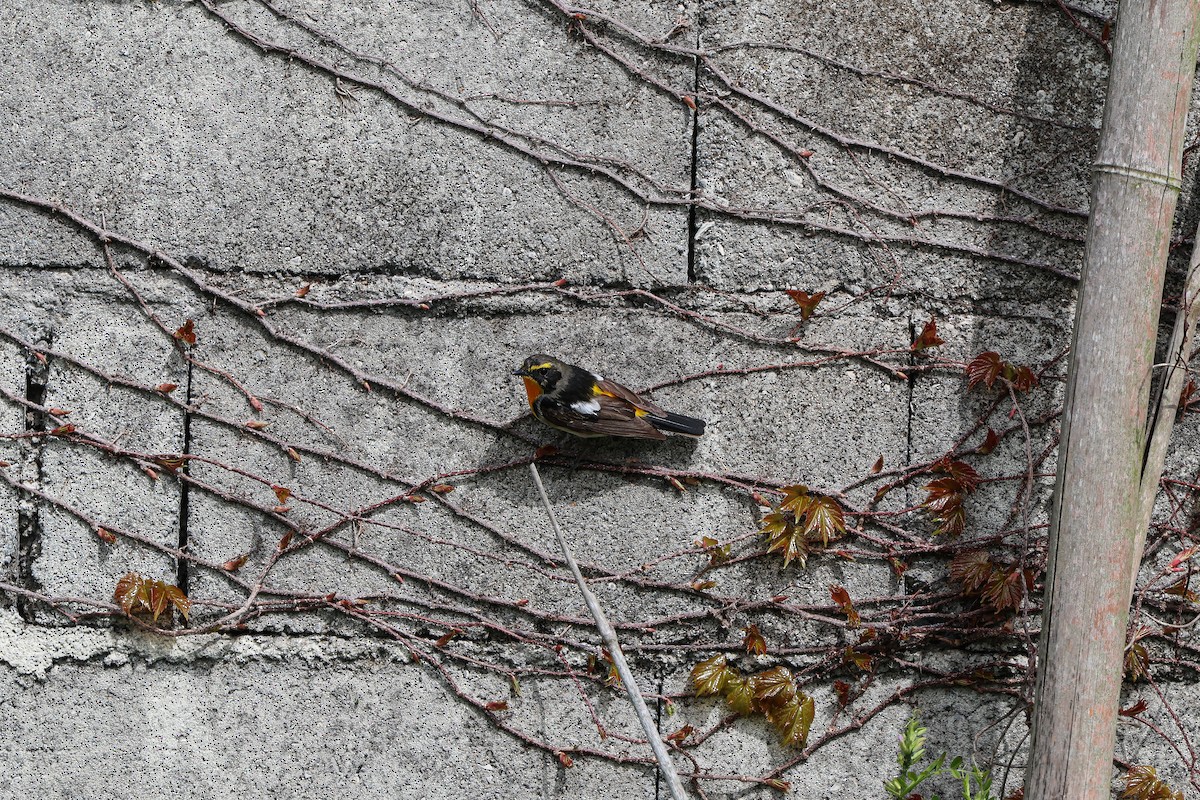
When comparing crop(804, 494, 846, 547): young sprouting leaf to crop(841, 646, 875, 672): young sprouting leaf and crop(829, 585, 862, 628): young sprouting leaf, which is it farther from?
crop(841, 646, 875, 672): young sprouting leaf

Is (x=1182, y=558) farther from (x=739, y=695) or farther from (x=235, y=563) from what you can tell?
(x=235, y=563)

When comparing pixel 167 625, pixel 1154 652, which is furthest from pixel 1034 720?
pixel 167 625

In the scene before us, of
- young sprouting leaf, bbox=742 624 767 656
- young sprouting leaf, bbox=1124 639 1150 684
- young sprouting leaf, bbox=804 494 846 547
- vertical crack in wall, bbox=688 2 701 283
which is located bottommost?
young sprouting leaf, bbox=742 624 767 656

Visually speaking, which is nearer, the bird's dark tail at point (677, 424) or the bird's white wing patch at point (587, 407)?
the bird's white wing patch at point (587, 407)

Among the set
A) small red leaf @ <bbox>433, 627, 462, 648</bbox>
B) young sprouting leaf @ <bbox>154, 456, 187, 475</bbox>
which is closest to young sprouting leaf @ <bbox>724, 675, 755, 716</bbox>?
small red leaf @ <bbox>433, 627, 462, 648</bbox>

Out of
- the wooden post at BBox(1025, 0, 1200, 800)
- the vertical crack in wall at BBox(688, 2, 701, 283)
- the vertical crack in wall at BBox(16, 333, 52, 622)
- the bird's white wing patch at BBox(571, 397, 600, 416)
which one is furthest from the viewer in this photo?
the vertical crack in wall at BBox(688, 2, 701, 283)

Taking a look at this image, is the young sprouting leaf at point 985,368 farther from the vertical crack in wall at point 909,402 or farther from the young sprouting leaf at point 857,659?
the young sprouting leaf at point 857,659

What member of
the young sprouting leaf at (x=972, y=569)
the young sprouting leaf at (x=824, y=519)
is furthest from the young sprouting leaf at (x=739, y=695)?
the young sprouting leaf at (x=972, y=569)
